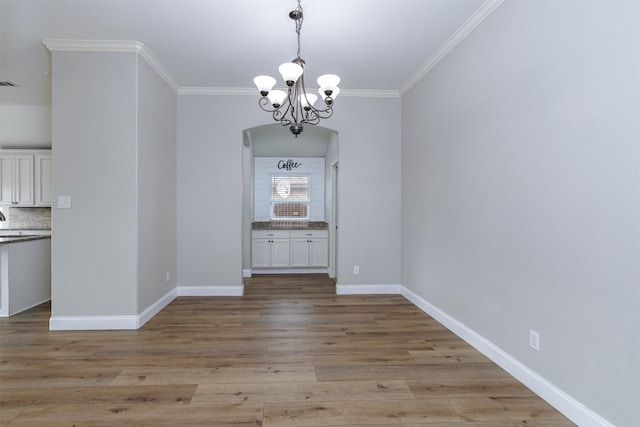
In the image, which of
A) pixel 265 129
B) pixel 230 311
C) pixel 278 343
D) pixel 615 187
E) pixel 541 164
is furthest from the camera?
pixel 265 129

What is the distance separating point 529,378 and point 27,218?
7.66m

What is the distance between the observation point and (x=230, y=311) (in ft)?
13.3

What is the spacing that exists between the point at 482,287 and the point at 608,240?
1.21 m

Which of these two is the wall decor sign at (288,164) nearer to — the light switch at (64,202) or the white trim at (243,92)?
the white trim at (243,92)

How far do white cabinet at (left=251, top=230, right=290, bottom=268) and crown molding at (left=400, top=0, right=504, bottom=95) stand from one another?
3.50 m

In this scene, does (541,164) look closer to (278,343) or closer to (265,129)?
(278,343)

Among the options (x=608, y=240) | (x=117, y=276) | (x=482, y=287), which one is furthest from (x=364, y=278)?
(x=608, y=240)

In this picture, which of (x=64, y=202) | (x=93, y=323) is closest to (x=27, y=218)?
(x=64, y=202)

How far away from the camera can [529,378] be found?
2.28m

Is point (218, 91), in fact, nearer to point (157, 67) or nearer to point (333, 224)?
point (157, 67)

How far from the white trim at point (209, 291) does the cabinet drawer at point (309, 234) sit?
76.0 inches

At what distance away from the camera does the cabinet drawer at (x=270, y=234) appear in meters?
6.40

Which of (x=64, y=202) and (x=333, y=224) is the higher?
(x=64, y=202)

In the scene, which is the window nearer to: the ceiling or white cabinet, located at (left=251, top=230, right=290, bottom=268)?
white cabinet, located at (left=251, top=230, right=290, bottom=268)
